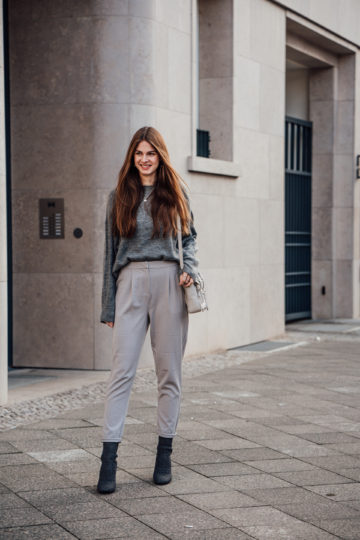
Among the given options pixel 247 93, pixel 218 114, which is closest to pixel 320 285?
pixel 247 93

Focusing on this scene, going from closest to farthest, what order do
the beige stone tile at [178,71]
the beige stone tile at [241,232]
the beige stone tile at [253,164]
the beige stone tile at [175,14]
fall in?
the beige stone tile at [175,14] < the beige stone tile at [178,71] < the beige stone tile at [241,232] < the beige stone tile at [253,164]

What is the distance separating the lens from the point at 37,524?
152 inches

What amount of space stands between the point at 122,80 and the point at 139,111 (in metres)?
0.33

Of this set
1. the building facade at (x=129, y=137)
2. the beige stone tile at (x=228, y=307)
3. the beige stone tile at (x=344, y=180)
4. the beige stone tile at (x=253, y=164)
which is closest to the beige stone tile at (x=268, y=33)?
the building facade at (x=129, y=137)

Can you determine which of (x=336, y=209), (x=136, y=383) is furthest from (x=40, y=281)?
(x=336, y=209)

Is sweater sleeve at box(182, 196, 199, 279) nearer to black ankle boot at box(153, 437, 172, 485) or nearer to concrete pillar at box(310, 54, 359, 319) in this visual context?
black ankle boot at box(153, 437, 172, 485)

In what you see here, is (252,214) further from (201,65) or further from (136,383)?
(136,383)

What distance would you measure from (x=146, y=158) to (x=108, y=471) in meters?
1.61

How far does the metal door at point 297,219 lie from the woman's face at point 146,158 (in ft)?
27.4

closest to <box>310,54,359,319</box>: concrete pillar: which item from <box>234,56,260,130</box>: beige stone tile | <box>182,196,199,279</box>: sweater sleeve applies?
<box>234,56,260,130</box>: beige stone tile

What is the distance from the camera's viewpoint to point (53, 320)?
8453 millimetres

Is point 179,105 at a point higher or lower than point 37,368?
higher

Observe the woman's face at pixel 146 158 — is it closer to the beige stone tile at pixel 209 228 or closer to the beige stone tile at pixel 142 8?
the beige stone tile at pixel 142 8

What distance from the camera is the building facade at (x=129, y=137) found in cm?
829
